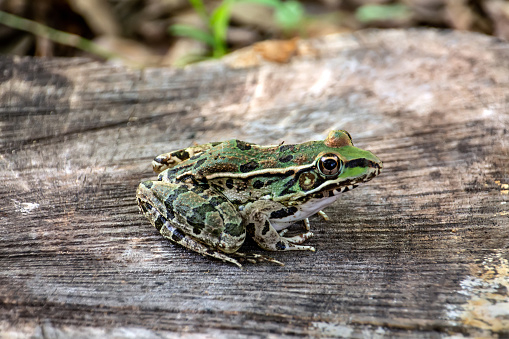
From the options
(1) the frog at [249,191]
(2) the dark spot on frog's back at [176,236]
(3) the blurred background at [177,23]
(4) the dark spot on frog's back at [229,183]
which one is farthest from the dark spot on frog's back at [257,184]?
(3) the blurred background at [177,23]

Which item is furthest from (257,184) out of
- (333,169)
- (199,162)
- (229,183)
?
(333,169)

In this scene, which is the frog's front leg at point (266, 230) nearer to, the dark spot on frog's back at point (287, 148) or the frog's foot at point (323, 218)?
the frog's foot at point (323, 218)

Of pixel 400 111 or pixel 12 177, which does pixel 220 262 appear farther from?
pixel 400 111

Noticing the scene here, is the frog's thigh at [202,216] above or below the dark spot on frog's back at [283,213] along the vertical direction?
below

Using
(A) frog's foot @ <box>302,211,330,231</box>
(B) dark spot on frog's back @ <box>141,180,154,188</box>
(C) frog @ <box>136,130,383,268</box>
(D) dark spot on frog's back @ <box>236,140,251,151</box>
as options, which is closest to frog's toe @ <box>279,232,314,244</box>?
(C) frog @ <box>136,130,383,268</box>

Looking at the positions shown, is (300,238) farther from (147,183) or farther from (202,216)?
(147,183)

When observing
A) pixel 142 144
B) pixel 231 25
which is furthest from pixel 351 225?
pixel 231 25

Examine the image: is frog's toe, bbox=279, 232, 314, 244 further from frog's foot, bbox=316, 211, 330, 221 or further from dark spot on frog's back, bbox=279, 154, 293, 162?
dark spot on frog's back, bbox=279, 154, 293, 162
